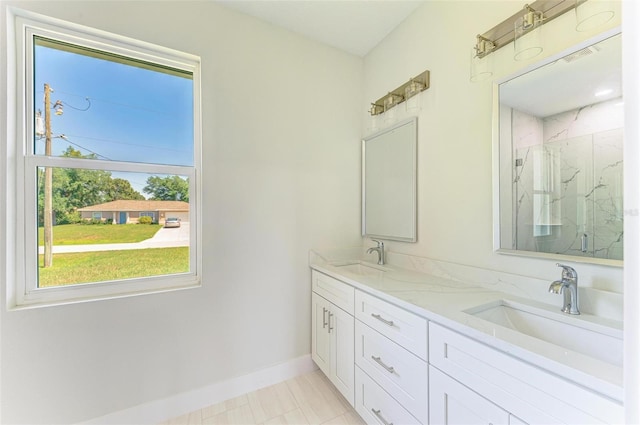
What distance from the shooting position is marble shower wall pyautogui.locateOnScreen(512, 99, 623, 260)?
94cm

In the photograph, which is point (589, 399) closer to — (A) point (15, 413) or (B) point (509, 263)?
(B) point (509, 263)

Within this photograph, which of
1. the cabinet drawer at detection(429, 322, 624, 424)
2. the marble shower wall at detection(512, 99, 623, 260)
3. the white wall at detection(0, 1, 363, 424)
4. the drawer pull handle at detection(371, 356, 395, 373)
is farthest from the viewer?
the white wall at detection(0, 1, 363, 424)

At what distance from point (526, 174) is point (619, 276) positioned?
515mm

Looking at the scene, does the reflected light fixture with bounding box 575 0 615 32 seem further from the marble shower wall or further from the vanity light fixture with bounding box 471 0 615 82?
the marble shower wall

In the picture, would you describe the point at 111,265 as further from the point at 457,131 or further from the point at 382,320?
the point at 457,131

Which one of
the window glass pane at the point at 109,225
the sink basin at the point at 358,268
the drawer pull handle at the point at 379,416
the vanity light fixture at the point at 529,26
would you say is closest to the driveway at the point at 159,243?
the window glass pane at the point at 109,225

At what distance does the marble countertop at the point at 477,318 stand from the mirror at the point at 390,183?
343 millimetres

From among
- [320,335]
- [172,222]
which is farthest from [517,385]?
[172,222]

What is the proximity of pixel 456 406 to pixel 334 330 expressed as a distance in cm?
88

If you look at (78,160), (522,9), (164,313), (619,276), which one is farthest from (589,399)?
(78,160)

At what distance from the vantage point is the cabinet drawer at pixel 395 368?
1072mm

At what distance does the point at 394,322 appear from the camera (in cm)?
122

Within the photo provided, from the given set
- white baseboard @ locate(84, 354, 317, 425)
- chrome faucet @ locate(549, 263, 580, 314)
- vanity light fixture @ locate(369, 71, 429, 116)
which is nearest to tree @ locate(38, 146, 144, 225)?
white baseboard @ locate(84, 354, 317, 425)

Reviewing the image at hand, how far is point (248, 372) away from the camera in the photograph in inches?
71.0
